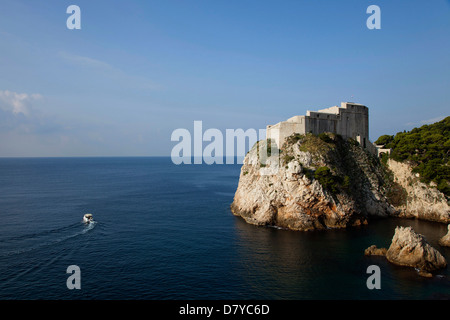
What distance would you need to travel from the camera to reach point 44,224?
2000 inches

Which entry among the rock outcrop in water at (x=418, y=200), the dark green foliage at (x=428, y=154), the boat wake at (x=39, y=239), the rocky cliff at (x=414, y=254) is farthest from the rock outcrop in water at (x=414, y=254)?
the boat wake at (x=39, y=239)

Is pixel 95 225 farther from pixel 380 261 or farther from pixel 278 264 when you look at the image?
pixel 380 261

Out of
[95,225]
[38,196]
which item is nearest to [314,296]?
[95,225]

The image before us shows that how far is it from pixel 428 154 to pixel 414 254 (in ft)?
113

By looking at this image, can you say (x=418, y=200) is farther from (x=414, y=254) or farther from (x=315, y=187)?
(x=414, y=254)

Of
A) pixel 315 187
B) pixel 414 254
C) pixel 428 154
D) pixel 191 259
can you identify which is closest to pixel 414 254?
pixel 414 254

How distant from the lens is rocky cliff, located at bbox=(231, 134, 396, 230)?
163 ft

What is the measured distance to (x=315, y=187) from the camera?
4947 centimetres

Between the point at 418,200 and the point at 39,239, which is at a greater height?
the point at 418,200

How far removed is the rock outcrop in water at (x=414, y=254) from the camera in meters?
32.5

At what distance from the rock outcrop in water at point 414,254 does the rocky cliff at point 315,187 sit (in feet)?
46.9

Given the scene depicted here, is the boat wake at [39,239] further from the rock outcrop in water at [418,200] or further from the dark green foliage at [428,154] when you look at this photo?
the dark green foliage at [428,154]

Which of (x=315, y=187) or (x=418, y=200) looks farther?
(x=418, y=200)
